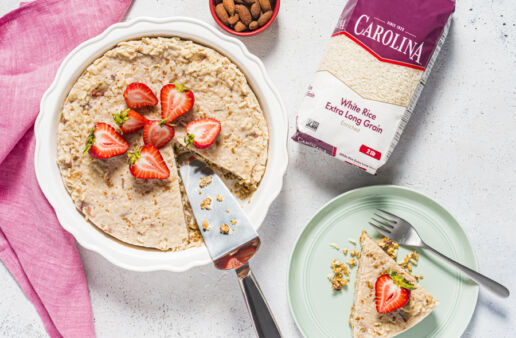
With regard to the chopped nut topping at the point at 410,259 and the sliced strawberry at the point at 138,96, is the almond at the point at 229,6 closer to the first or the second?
the sliced strawberry at the point at 138,96

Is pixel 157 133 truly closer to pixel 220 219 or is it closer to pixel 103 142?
pixel 103 142

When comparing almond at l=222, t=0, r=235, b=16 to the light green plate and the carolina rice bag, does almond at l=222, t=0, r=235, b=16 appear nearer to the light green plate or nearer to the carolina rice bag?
the carolina rice bag

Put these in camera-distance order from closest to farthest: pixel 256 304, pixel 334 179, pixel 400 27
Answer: pixel 400 27 → pixel 256 304 → pixel 334 179

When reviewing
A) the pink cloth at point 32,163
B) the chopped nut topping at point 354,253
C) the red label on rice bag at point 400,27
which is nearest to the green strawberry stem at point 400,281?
the chopped nut topping at point 354,253

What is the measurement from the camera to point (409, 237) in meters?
2.25

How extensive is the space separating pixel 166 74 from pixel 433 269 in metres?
1.77

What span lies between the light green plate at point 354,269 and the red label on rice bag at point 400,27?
703 mm

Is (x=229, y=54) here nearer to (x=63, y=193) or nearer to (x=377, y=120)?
(x=377, y=120)

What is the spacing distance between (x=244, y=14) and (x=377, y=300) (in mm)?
1673

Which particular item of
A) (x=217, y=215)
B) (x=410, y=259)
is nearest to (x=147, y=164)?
(x=217, y=215)

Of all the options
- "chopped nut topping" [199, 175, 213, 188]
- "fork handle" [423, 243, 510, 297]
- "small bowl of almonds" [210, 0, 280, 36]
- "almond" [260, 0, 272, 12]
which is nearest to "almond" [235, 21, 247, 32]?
"small bowl of almonds" [210, 0, 280, 36]

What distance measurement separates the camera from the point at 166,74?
6.86 feet

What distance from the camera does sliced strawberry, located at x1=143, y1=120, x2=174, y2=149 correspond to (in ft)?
6.75

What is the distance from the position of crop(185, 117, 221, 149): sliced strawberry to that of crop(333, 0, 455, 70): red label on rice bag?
82 centimetres
